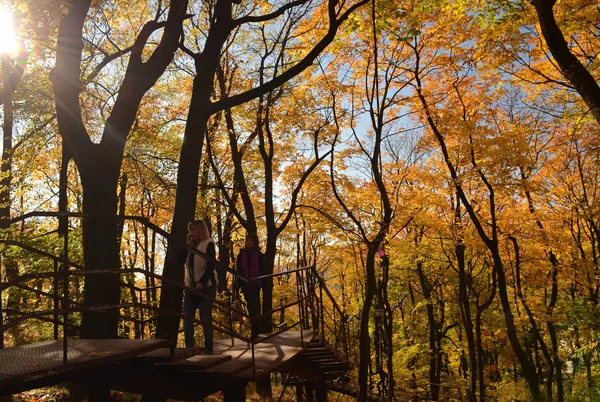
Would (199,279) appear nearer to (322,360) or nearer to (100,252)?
(100,252)

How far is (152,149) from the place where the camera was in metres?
15.4

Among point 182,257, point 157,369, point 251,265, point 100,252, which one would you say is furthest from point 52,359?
point 251,265

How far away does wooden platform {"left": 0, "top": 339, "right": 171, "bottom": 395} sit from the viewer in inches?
146

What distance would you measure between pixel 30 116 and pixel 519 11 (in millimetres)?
13605

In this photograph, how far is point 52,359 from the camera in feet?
13.9

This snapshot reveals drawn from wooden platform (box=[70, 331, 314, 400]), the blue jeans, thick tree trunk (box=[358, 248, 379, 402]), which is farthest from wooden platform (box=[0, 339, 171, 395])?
thick tree trunk (box=[358, 248, 379, 402])

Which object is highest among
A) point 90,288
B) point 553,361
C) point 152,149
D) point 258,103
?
point 258,103

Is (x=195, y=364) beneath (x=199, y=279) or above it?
beneath

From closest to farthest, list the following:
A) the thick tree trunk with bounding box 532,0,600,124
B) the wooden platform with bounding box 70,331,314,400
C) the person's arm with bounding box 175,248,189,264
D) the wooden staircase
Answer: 1. the wooden platform with bounding box 70,331,314,400
2. the thick tree trunk with bounding box 532,0,600,124
3. the person's arm with bounding box 175,248,189,264
4. the wooden staircase

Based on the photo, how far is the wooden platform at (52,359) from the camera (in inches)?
146

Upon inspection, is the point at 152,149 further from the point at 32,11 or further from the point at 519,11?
the point at 519,11

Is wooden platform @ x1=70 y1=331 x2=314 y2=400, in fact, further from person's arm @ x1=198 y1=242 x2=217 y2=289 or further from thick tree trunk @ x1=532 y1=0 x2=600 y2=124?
thick tree trunk @ x1=532 y1=0 x2=600 y2=124

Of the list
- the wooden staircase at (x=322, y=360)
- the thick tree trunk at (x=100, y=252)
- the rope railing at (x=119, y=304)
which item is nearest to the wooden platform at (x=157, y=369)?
the rope railing at (x=119, y=304)

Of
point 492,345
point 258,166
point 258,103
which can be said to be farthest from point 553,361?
point 258,103
